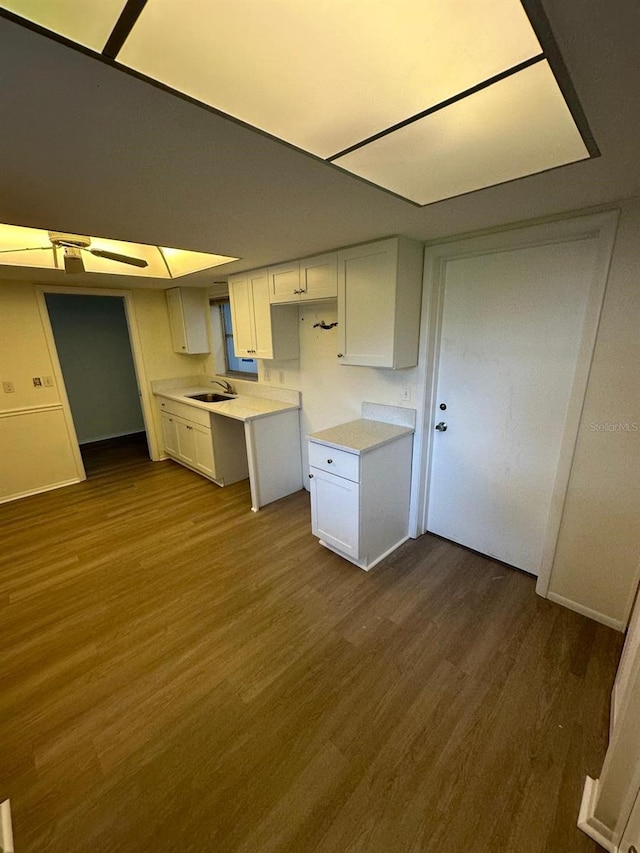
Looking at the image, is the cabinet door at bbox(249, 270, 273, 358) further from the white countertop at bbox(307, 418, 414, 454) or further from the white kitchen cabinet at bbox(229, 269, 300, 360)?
the white countertop at bbox(307, 418, 414, 454)

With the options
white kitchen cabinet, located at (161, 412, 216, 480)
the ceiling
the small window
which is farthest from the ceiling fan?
the small window

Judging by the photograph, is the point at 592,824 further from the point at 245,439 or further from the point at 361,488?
the point at 245,439

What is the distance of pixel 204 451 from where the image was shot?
3627 mm

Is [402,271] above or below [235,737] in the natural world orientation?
above

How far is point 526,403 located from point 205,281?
10.5 ft

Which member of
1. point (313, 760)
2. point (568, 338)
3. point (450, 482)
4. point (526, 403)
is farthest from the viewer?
point (450, 482)

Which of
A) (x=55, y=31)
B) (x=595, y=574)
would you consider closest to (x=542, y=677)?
(x=595, y=574)

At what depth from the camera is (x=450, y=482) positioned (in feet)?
8.14

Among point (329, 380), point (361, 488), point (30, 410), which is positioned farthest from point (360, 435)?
point (30, 410)

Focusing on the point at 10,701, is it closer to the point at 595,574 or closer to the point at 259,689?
the point at 259,689

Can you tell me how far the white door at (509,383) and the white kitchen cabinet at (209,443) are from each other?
82.6 inches

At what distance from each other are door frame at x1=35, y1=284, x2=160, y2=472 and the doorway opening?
53 cm

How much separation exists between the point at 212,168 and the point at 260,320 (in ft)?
6.31
